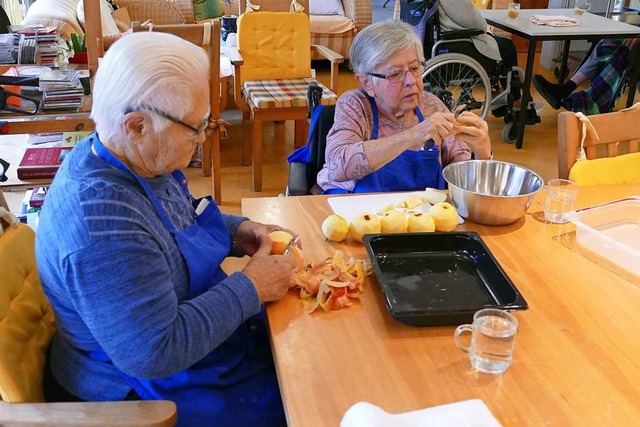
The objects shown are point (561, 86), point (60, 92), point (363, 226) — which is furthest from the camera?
point (561, 86)

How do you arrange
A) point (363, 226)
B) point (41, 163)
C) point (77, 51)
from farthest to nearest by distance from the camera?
point (77, 51) < point (41, 163) < point (363, 226)

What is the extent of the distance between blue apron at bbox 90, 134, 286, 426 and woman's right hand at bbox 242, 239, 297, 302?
104 millimetres

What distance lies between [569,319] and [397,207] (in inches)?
21.5

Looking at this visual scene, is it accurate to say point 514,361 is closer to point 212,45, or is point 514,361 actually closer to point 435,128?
point 435,128

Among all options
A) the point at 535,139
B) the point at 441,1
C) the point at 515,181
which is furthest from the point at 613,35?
the point at 515,181

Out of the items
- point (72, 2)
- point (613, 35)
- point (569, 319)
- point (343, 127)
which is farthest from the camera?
point (72, 2)

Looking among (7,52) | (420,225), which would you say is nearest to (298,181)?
(420,225)

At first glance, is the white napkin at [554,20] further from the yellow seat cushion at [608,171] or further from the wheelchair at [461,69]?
the yellow seat cushion at [608,171]

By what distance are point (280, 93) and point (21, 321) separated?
9.17 ft

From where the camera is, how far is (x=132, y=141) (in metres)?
1.11

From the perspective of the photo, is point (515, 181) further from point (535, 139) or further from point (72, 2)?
point (72, 2)

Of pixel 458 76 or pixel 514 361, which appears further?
pixel 458 76

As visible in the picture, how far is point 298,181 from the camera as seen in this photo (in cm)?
216

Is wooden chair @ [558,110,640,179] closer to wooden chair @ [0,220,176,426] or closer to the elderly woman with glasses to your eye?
the elderly woman with glasses
